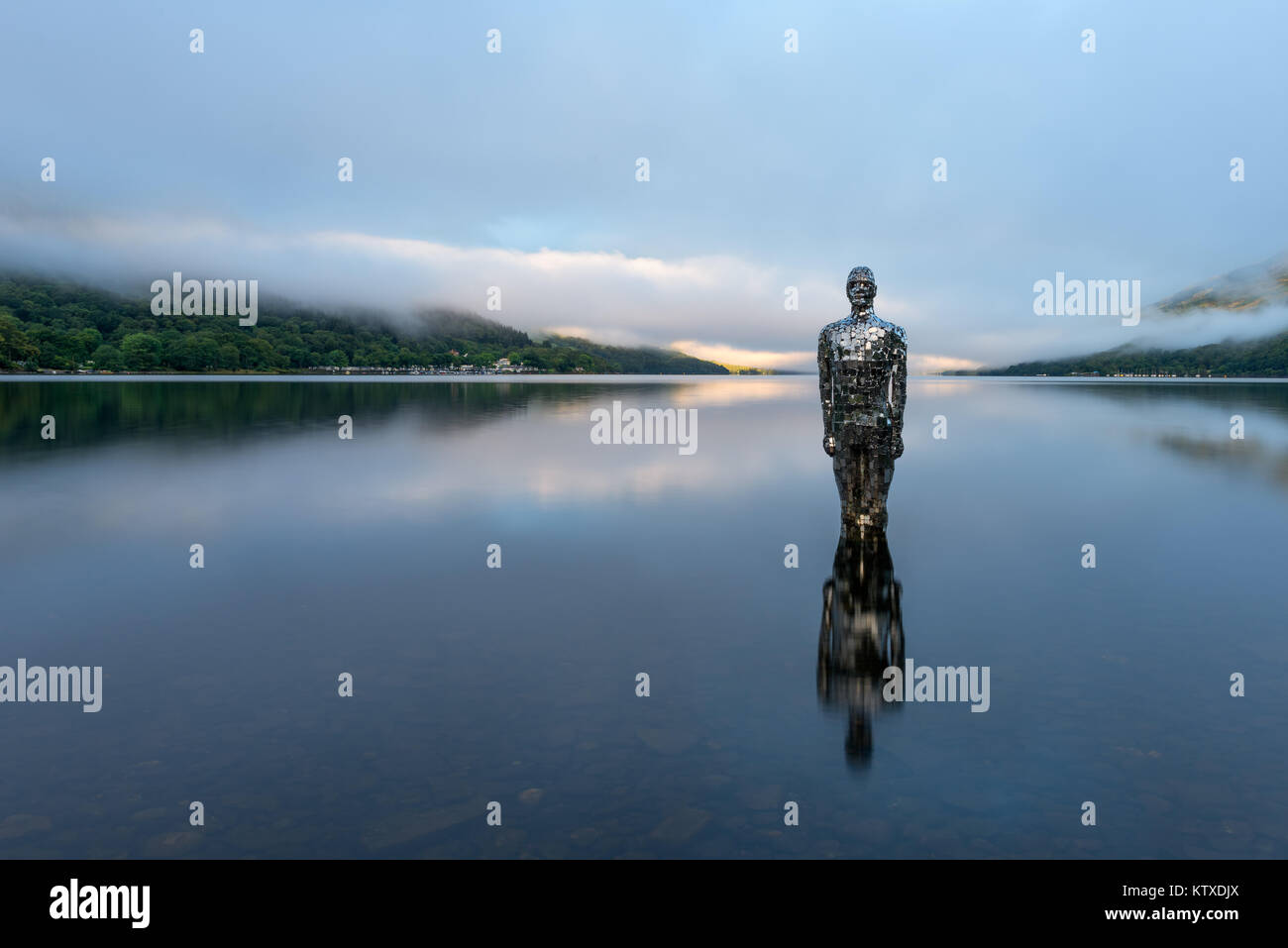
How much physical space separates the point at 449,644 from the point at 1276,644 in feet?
32.9

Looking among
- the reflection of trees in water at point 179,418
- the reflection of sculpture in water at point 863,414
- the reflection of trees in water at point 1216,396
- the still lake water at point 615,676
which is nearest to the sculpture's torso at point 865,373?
the reflection of sculpture in water at point 863,414

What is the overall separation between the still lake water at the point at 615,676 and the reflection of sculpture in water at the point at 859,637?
0.20 metres

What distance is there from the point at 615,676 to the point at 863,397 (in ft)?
26.3

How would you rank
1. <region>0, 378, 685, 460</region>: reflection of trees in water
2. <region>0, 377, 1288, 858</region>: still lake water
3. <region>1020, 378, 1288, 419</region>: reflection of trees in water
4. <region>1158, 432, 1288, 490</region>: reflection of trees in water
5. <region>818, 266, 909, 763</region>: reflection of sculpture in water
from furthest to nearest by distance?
<region>1020, 378, 1288, 419</region>: reflection of trees in water, <region>0, 378, 685, 460</region>: reflection of trees in water, <region>1158, 432, 1288, 490</region>: reflection of trees in water, <region>818, 266, 909, 763</region>: reflection of sculpture in water, <region>0, 377, 1288, 858</region>: still lake water

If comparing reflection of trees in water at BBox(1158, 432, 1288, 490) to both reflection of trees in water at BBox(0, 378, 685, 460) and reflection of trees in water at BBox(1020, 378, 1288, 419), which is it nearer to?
reflection of trees in water at BBox(1020, 378, 1288, 419)

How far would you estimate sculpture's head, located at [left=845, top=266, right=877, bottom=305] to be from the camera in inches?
558

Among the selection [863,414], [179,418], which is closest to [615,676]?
[863,414]

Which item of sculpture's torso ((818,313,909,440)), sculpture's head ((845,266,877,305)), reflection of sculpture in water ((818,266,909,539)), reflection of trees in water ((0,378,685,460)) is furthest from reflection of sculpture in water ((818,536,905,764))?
reflection of trees in water ((0,378,685,460))

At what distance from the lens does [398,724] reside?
7.14m

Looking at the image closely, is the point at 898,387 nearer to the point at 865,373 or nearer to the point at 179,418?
the point at 865,373
